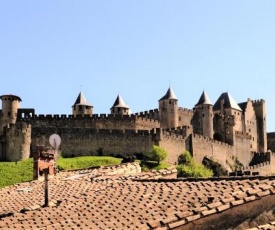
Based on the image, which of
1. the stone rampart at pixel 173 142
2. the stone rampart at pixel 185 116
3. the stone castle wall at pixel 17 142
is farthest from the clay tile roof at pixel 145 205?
the stone rampart at pixel 185 116

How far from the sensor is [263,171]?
64.4 meters

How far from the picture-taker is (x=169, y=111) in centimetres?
6919

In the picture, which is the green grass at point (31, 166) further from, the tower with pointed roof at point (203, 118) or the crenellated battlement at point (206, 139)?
the tower with pointed roof at point (203, 118)

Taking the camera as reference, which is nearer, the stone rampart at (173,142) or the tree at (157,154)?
the tree at (157,154)

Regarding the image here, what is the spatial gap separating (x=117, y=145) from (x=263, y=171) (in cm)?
1748

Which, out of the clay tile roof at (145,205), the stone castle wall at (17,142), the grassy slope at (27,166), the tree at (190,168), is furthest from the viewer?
the stone castle wall at (17,142)

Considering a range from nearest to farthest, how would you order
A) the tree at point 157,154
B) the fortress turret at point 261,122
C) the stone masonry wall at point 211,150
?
the tree at point 157,154 → the stone masonry wall at point 211,150 → the fortress turret at point 261,122

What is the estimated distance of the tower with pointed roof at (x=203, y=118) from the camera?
7219 cm

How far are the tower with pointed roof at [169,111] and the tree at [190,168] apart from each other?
802cm

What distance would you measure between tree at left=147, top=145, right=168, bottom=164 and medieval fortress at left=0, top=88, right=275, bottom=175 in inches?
92.0

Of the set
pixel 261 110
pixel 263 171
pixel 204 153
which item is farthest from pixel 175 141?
pixel 261 110

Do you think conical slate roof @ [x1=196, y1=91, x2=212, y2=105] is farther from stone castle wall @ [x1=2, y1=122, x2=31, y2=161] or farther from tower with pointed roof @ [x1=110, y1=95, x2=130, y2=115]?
stone castle wall @ [x1=2, y1=122, x2=31, y2=161]

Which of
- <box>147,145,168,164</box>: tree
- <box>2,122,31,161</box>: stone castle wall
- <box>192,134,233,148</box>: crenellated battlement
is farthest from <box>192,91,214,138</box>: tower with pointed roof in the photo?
<box>2,122,31,161</box>: stone castle wall

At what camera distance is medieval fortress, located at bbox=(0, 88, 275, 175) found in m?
57.0
